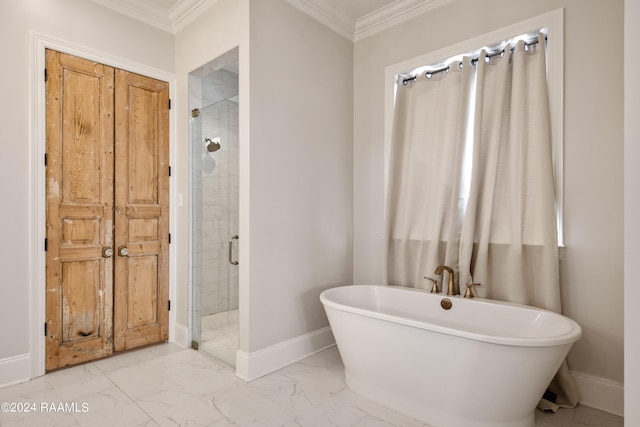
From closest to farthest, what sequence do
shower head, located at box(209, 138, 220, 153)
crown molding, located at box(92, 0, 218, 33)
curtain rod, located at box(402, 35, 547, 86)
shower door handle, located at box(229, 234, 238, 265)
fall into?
curtain rod, located at box(402, 35, 547, 86) → crown molding, located at box(92, 0, 218, 33) → shower door handle, located at box(229, 234, 238, 265) → shower head, located at box(209, 138, 220, 153)

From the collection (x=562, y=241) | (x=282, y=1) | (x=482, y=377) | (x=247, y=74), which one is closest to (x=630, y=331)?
(x=482, y=377)

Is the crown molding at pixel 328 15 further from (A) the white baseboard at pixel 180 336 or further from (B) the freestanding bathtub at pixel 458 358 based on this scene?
(A) the white baseboard at pixel 180 336

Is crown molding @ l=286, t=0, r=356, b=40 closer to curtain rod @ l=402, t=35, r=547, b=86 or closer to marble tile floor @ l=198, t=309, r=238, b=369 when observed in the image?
curtain rod @ l=402, t=35, r=547, b=86

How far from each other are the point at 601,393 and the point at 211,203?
117 inches

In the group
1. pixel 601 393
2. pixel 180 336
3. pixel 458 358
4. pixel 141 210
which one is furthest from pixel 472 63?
pixel 180 336

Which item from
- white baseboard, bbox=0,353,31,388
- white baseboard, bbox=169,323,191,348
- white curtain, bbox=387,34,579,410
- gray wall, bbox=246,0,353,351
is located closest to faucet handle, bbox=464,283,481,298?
white curtain, bbox=387,34,579,410

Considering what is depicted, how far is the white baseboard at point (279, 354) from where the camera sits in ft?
8.04

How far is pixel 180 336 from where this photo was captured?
308 cm

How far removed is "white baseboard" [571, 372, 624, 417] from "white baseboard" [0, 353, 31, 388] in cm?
348

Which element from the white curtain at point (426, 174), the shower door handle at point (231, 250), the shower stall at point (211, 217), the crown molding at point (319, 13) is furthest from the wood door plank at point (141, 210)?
the white curtain at point (426, 174)

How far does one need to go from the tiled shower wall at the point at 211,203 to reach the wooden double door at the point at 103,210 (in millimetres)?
303

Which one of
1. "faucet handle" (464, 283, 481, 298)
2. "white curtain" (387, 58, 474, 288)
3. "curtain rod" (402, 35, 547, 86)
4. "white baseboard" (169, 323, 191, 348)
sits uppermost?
"curtain rod" (402, 35, 547, 86)

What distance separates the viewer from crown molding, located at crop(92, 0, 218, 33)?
9.25ft

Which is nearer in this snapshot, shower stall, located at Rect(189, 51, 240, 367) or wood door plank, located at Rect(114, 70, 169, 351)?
wood door plank, located at Rect(114, 70, 169, 351)
